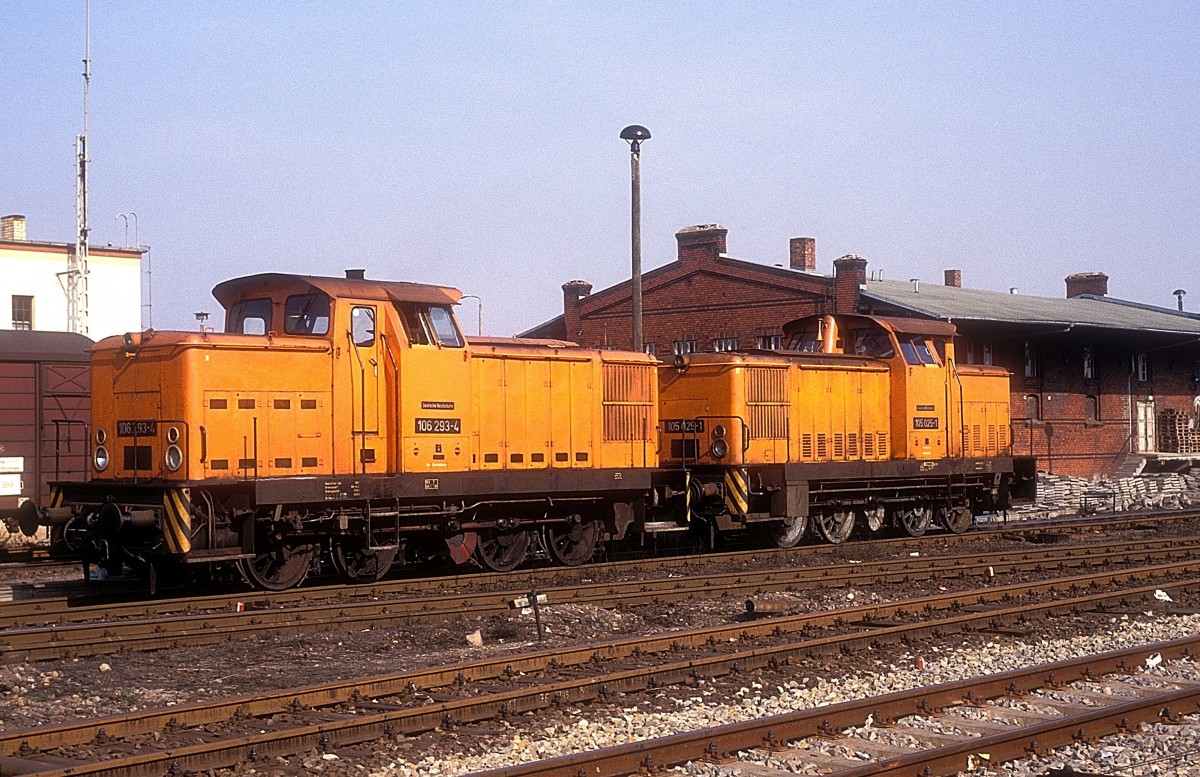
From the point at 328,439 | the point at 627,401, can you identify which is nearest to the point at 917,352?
the point at 627,401

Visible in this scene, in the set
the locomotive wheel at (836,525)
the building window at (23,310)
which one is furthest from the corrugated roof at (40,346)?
the building window at (23,310)

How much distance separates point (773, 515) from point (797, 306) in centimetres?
1799

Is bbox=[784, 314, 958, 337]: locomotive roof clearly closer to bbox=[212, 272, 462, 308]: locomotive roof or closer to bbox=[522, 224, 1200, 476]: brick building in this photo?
bbox=[212, 272, 462, 308]: locomotive roof

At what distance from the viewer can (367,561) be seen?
15.4 m

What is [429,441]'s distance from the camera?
49.8 feet

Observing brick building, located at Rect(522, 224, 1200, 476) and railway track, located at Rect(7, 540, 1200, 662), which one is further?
brick building, located at Rect(522, 224, 1200, 476)

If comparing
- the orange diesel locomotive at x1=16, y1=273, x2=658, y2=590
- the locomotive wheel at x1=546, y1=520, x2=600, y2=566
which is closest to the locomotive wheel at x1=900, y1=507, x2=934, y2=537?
the locomotive wheel at x1=546, y1=520, x2=600, y2=566

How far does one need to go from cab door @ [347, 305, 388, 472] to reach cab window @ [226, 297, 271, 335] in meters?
1.07

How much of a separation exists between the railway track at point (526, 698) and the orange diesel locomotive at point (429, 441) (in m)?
5.02

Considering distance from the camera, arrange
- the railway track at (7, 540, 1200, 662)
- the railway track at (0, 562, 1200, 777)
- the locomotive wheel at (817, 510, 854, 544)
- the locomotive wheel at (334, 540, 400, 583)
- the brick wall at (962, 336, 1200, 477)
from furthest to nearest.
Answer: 1. the brick wall at (962, 336, 1200, 477)
2. the locomotive wheel at (817, 510, 854, 544)
3. the locomotive wheel at (334, 540, 400, 583)
4. the railway track at (7, 540, 1200, 662)
5. the railway track at (0, 562, 1200, 777)

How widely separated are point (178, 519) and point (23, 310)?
1331 inches

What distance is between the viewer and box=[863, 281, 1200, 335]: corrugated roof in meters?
34.0

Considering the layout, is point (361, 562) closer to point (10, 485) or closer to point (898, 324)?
point (10, 485)

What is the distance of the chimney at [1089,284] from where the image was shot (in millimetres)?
54438
